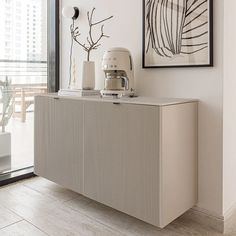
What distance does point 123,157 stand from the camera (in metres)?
1.88

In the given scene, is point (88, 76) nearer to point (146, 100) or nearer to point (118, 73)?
point (118, 73)

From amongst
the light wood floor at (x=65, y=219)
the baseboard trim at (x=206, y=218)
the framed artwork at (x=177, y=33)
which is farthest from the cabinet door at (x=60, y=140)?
the baseboard trim at (x=206, y=218)

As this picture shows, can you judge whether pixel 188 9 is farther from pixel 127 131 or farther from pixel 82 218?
pixel 82 218

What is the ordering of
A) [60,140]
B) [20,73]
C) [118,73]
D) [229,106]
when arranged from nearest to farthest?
[229,106]
[118,73]
[60,140]
[20,73]

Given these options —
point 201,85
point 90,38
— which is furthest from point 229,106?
point 90,38

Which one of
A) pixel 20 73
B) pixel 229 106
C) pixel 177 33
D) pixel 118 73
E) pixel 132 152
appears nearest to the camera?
pixel 132 152

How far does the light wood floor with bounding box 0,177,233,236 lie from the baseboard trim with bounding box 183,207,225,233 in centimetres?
4

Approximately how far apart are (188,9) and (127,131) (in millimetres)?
925

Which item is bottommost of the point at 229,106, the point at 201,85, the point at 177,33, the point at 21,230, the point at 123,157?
the point at 21,230

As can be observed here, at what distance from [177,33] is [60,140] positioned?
1190mm

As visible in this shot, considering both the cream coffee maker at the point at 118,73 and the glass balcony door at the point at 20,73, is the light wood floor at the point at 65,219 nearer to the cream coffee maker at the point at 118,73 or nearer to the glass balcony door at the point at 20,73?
the glass balcony door at the point at 20,73

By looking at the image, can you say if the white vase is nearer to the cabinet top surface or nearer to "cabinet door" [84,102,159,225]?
the cabinet top surface

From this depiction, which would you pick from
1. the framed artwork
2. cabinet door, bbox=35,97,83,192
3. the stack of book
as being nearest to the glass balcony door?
cabinet door, bbox=35,97,83,192

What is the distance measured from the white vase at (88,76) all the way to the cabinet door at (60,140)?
26cm
